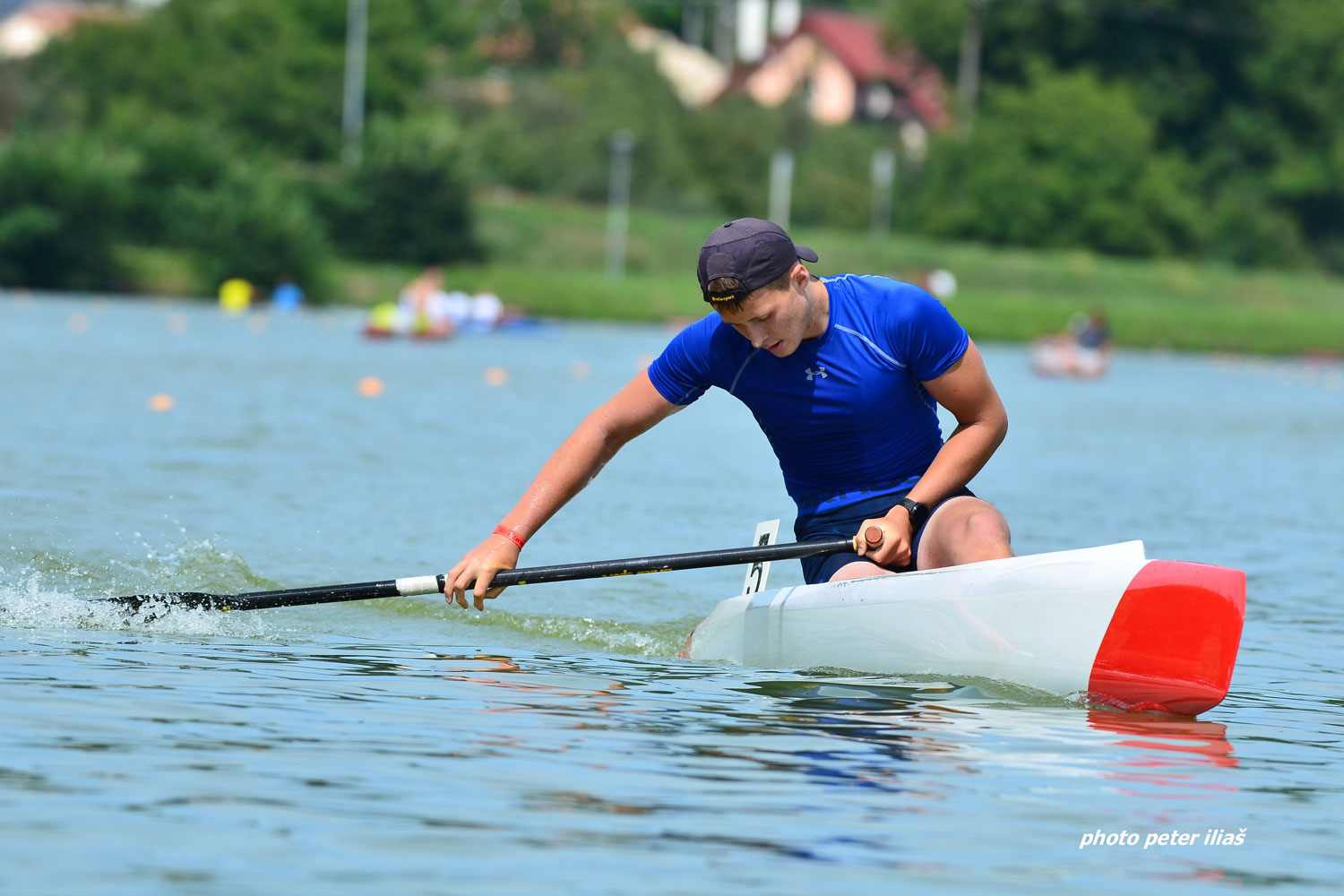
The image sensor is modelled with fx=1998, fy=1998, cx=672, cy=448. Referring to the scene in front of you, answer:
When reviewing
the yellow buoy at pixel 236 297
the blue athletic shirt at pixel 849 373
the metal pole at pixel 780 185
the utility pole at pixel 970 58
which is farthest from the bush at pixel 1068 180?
the blue athletic shirt at pixel 849 373

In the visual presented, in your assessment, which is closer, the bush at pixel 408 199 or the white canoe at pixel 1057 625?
the white canoe at pixel 1057 625

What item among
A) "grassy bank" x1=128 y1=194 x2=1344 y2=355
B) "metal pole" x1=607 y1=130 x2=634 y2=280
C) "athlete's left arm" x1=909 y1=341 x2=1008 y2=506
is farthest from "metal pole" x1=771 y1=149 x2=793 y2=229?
"athlete's left arm" x1=909 y1=341 x2=1008 y2=506

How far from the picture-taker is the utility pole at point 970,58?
6969 cm

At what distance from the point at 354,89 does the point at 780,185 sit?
43.4 ft

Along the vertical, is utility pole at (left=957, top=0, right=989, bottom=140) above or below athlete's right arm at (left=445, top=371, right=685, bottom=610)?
above

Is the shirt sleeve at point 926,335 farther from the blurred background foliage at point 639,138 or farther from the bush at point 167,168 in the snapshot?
the bush at point 167,168

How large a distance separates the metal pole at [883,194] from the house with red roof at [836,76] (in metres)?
17.4

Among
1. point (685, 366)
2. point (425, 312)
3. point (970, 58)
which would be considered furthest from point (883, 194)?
point (685, 366)

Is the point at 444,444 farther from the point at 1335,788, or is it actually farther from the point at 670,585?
the point at 1335,788

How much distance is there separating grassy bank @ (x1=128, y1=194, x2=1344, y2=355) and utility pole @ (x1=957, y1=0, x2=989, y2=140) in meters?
8.81

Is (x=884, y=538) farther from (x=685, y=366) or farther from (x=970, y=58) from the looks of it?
(x=970, y=58)

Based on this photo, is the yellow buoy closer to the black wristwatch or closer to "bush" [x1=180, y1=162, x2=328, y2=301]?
"bush" [x1=180, y1=162, x2=328, y2=301]

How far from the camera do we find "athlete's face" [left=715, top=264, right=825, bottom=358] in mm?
6125

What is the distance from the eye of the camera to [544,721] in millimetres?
5898
